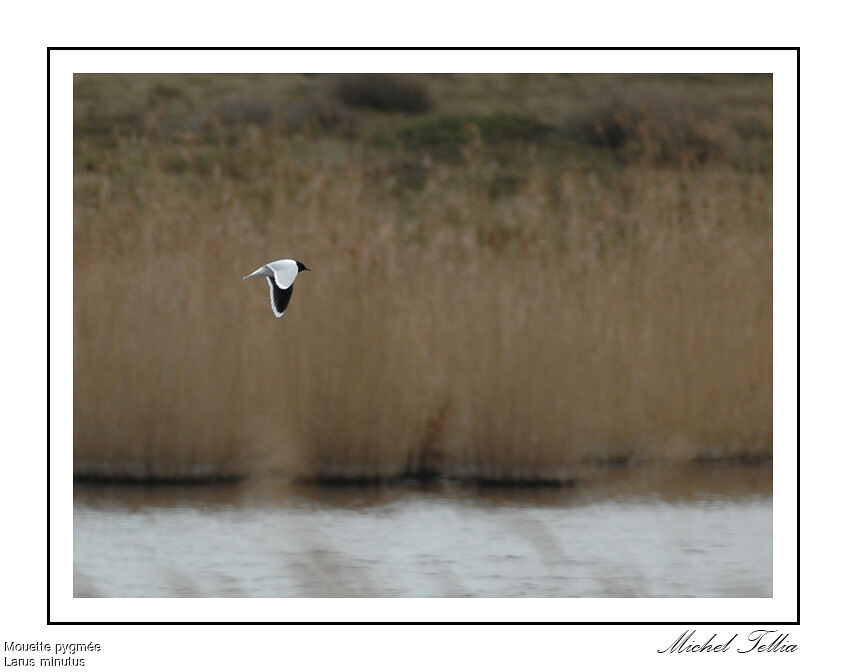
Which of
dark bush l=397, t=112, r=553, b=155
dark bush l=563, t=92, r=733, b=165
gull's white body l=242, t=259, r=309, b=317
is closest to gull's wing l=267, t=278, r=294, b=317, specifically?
gull's white body l=242, t=259, r=309, b=317

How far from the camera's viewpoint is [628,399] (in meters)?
4.85

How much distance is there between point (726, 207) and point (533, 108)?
1831 mm

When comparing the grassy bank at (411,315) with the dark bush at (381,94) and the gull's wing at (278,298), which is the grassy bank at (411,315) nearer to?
the gull's wing at (278,298)

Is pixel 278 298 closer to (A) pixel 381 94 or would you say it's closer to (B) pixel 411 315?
(B) pixel 411 315

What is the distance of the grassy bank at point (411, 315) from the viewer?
15.3ft

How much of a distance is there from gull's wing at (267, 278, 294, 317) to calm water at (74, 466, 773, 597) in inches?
30.1

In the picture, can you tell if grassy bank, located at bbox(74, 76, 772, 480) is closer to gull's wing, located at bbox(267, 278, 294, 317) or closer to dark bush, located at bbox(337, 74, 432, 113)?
gull's wing, located at bbox(267, 278, 294, 317)

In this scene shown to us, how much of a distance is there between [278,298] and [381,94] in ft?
9.18

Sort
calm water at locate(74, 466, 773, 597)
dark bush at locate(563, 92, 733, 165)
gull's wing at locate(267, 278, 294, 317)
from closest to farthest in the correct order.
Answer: calm water at locate(74, 466, 773, 597)
gull's wing at locate(267, 278, 294, 317)
dark bush at locate(563, 92, 733, 165)

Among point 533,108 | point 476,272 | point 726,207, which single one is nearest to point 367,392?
point 476,272

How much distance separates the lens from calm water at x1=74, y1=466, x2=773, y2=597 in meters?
3.99

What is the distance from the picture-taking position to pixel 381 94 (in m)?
6.98

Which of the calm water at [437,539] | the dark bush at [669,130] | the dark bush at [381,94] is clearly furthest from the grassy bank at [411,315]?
the dark bush at [381,94]
